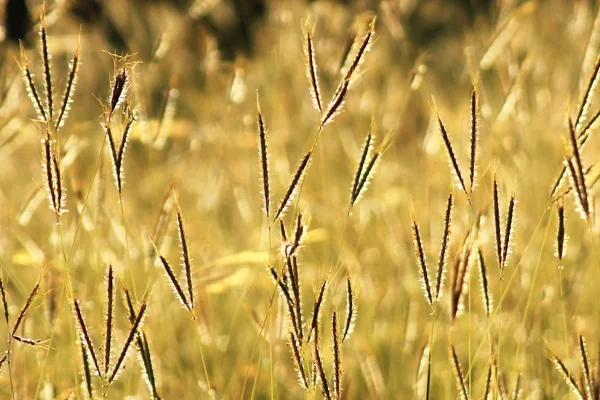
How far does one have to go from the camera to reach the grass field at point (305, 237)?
1.16m

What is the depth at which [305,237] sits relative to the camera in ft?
3.70

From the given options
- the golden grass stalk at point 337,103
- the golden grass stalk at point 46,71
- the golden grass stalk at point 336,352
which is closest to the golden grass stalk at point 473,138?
the golden grass stalk at point 337,103

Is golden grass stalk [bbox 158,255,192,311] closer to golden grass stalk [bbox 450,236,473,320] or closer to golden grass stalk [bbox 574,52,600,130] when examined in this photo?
golden grass stalk [bbox 450,236,473,320]

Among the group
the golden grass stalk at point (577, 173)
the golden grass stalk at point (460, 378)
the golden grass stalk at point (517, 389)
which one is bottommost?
the golden grass stalk at point (517, 389)

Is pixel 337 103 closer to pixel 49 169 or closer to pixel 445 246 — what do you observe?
pixel 445 246

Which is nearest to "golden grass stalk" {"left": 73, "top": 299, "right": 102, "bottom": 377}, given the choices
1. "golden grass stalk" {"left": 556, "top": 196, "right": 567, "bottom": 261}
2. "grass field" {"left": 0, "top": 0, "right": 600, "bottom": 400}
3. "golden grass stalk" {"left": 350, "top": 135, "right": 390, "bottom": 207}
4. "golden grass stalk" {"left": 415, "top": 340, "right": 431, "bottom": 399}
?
"grass field" {"left": 0, "top": 0, "right": 600, "bottom": 400}

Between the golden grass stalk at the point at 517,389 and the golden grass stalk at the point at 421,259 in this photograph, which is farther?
the golden grass stalk at the point at 517,389

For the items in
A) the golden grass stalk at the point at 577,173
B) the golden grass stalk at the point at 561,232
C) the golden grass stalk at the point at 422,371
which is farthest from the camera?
the golden grass stalk at the point at 422,371

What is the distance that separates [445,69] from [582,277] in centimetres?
370

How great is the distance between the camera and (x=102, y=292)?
7.17ft

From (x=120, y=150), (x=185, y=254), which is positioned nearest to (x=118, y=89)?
(x=120, y=150)

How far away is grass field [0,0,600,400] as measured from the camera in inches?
45.8

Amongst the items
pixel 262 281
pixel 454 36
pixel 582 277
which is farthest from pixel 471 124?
pixel 454 36

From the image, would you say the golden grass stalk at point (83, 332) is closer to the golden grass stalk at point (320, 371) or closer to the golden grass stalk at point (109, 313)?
the golden grass stalk at point (109, 313)
